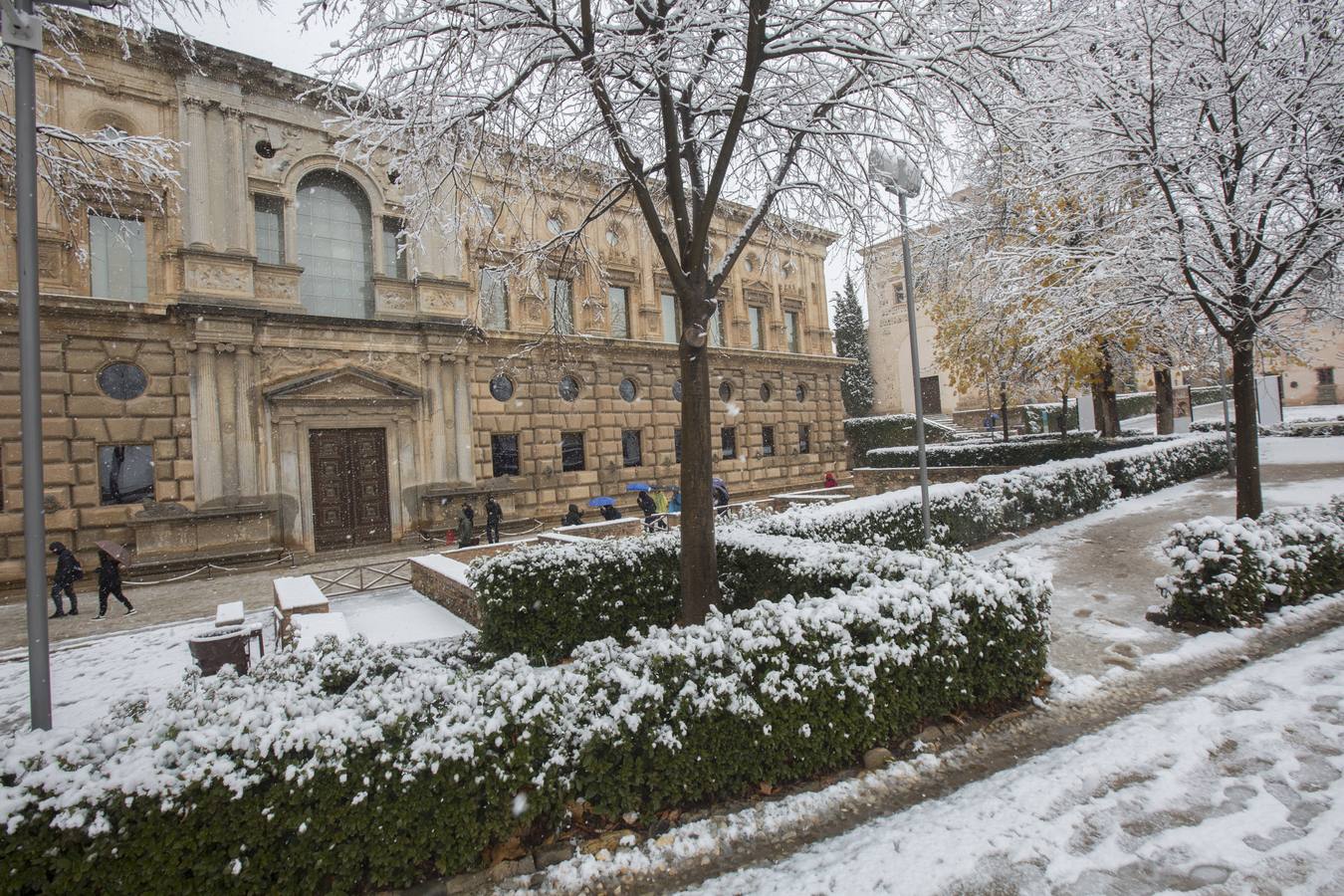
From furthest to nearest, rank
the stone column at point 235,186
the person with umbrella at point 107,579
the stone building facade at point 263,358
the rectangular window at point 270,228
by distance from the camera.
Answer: the rectangular window at point 270,228, the stone column at point 235,186, the stone building facade at point 263,358, the person with umbrella at point 107,579

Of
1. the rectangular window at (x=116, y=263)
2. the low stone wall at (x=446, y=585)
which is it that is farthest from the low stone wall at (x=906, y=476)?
the rectangular window at (x=116, y=263)

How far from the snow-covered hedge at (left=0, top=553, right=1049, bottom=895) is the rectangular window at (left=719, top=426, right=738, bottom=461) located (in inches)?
845

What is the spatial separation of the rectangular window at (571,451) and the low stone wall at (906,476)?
1028 centimetres

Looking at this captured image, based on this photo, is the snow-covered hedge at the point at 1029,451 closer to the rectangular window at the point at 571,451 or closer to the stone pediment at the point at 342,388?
the rectangular window at the point at 571,451

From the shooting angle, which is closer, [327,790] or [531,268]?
[327,790]

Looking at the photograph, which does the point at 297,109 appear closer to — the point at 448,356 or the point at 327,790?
the point at 448,356

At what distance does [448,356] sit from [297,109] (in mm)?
7870

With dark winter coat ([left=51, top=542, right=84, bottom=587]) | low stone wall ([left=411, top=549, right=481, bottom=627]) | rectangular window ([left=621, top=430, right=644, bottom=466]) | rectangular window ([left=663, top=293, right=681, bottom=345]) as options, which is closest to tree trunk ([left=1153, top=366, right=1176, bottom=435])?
rectangular window ([left=663, top=293, right=681, bottom=345])

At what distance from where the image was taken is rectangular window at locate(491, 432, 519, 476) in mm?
20062

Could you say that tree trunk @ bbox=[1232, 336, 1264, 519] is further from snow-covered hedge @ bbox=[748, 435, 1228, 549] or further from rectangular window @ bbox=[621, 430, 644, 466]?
rectangular window @ bbox=[621, 430, 644, 466]

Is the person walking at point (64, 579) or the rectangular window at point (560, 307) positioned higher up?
the rectangular window at point (560, 307)

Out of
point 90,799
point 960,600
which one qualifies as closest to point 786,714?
point 960,600

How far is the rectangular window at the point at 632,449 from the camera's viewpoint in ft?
76.5

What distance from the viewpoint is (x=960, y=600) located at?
5.07m
